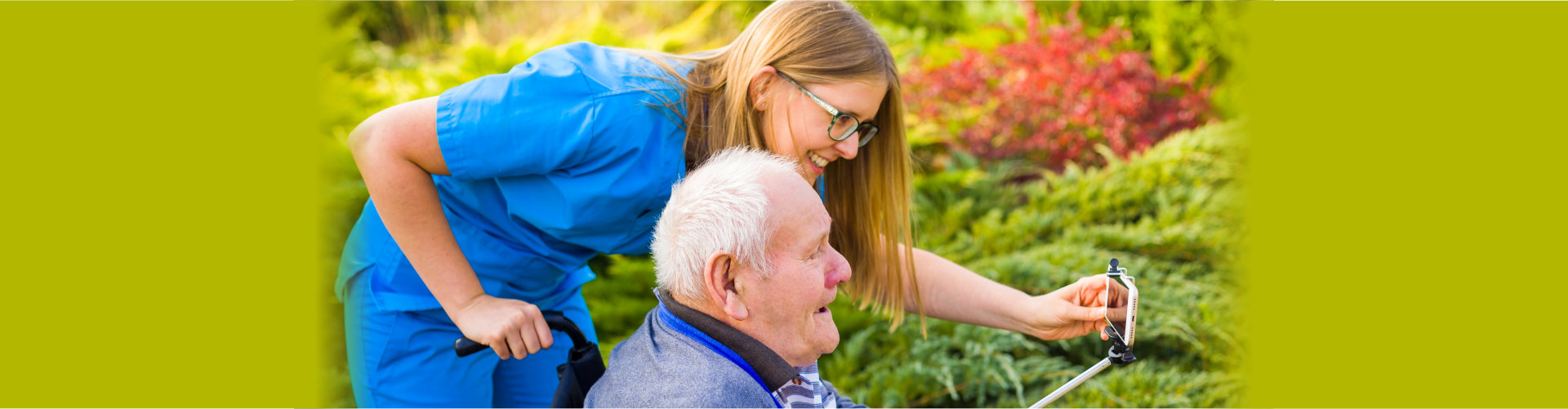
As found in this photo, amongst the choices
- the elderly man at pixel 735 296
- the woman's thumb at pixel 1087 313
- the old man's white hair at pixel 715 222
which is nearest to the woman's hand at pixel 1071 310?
the woman's thumb at pixel 1087 313

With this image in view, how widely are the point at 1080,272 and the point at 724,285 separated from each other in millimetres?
2272

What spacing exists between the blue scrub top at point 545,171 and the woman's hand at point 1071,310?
89 cm

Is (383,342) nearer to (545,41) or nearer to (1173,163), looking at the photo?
(1173,163)

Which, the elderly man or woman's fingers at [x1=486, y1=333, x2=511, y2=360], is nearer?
the elderly man

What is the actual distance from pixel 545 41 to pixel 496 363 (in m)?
3.68

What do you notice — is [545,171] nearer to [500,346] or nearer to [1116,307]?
[500,346]

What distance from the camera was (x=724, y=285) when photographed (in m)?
1.64

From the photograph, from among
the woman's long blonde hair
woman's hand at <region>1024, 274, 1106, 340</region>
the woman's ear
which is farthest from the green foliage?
the woman's ear

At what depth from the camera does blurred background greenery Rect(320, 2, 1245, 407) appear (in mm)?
3244

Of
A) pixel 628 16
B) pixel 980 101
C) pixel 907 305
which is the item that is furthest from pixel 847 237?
pixel 628 16

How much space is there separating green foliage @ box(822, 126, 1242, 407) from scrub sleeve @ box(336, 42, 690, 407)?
95 centimetres

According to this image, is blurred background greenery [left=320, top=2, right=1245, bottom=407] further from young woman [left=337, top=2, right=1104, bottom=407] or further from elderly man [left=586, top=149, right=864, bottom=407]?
elderly man [left=586, top=149, right=864, bottom=407]

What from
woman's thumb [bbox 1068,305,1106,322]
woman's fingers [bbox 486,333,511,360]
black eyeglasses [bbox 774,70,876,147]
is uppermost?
black eyeglasses [bbox 774,70,876,147]

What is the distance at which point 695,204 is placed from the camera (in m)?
1.66
